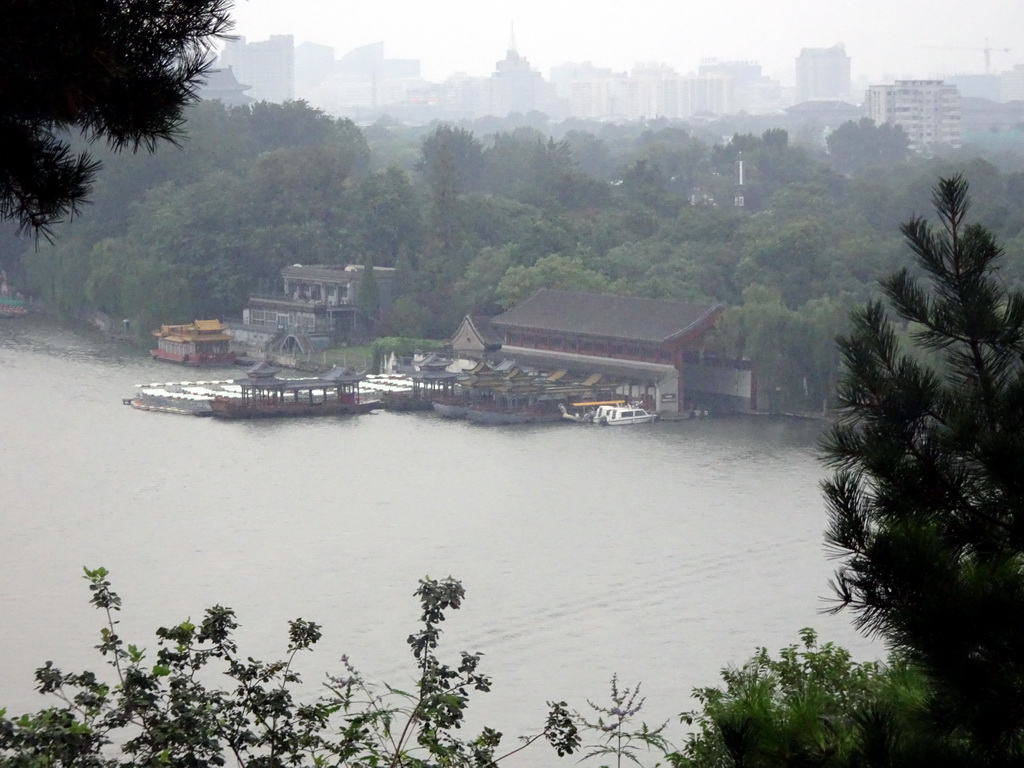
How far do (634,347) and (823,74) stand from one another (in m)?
62.9

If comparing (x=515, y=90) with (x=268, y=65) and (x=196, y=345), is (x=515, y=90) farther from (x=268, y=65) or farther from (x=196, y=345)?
(x=196, y=345)

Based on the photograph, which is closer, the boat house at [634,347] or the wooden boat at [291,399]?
the wooden boat at [291,399]

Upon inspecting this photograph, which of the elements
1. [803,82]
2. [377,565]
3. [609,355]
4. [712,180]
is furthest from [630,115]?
[377,565]

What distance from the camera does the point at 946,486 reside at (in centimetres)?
198

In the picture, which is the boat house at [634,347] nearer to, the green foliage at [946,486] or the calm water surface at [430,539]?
the calm water surface at [430,539]

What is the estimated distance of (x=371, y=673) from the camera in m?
5.43

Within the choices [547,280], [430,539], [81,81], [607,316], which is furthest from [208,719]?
[547,280]

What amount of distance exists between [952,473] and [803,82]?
73.3 m

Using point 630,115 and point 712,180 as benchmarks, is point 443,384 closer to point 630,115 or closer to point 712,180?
point 712,180

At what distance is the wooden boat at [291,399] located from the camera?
1165 cm

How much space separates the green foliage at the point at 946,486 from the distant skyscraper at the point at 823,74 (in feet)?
235

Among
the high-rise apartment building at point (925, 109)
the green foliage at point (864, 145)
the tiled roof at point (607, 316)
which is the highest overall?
the high-rise apartment building at point (925, 109)

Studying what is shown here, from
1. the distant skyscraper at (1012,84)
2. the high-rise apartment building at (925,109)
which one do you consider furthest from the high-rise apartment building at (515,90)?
the high-rise apartment building at (925,109)

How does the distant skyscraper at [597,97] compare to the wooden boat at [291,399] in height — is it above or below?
above
